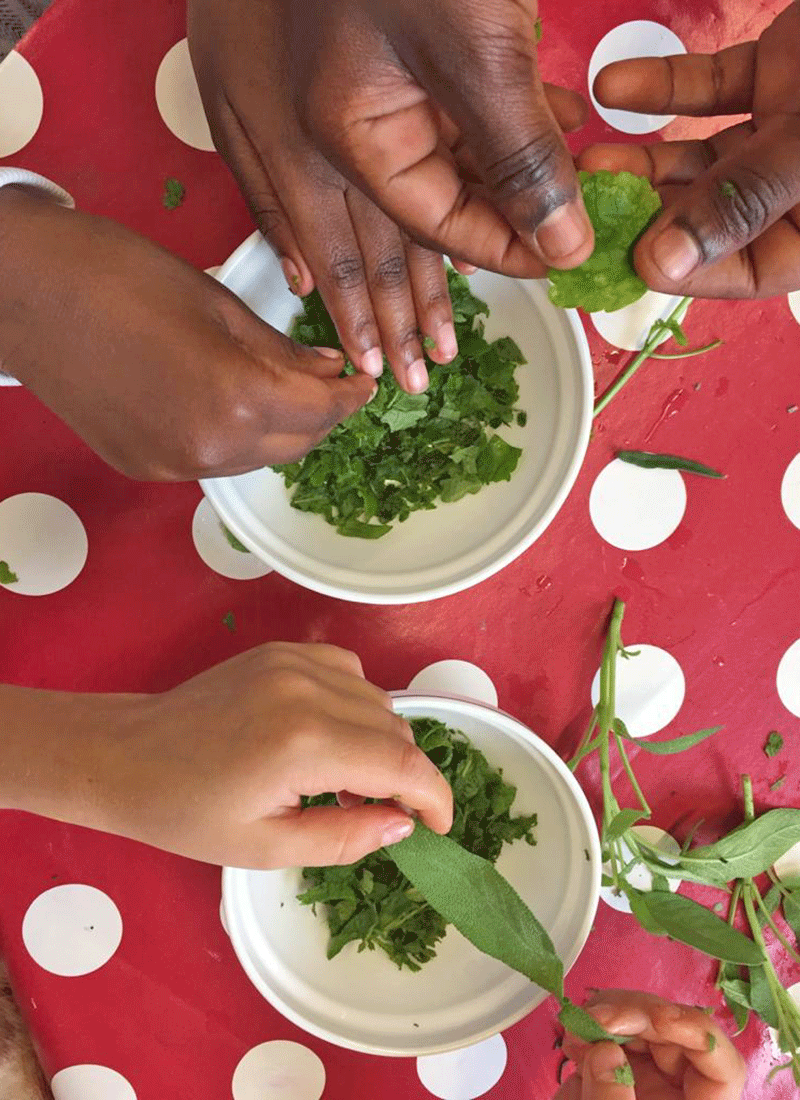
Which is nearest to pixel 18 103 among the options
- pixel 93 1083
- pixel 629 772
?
pixel 629 772

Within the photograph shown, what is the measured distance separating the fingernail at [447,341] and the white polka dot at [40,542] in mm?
441

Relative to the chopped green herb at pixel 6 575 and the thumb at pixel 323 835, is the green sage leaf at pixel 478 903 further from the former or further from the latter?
the chopped green herb at pixel 6 575

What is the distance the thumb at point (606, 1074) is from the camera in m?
0.91

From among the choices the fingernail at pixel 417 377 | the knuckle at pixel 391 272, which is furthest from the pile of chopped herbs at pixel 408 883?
the knuckle at pixel 391 272

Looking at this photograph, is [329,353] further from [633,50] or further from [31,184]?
[633,50]

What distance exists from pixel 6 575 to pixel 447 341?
21.2 inches

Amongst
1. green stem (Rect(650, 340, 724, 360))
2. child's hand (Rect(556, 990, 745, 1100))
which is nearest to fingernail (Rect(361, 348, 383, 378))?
green stem (Rect(650, 340, 724, 360))

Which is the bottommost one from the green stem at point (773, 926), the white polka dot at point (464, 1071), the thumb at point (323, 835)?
the white polka dot at point (464, 1071)

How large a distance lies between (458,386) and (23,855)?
0.69 m

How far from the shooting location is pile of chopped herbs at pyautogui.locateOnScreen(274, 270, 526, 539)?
976 mm

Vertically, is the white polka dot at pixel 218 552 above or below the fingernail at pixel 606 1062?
above

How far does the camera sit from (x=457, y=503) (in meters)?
0.99

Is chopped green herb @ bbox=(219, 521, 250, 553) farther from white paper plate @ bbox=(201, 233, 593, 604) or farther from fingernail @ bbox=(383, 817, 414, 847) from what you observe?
fingernail @ bbox=(383, 817, 414, 847)

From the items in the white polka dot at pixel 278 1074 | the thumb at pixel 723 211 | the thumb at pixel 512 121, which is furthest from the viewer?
the white polka dot at pixel 278 1074
